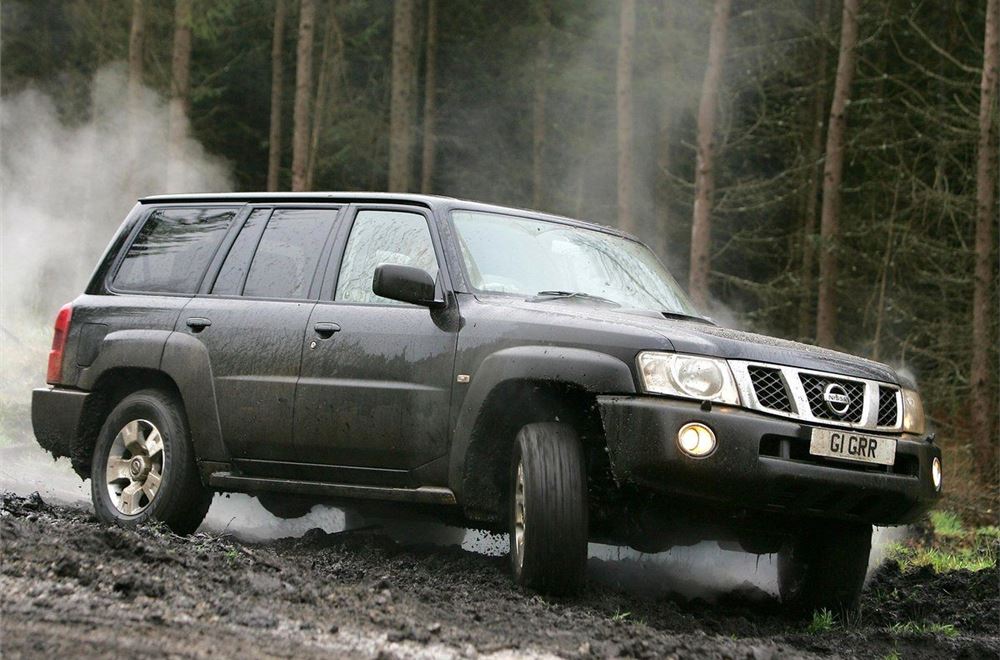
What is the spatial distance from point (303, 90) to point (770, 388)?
60.7ft

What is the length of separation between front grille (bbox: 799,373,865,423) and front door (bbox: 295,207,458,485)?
160 centimetres

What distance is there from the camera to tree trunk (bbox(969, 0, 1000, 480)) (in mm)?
15250

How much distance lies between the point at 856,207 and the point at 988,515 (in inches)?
592

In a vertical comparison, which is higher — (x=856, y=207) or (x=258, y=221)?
(x=856, y=207)

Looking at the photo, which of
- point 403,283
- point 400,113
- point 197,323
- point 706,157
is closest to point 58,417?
point 197,323

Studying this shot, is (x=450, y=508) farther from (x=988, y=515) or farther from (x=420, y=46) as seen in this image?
(x=420, y=46)

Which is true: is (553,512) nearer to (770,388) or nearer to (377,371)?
(770,388)

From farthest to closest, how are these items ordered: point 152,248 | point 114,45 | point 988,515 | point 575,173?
point 575,173, point 114,45, point 988,515, point 152,248

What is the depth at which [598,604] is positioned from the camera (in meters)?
5.27

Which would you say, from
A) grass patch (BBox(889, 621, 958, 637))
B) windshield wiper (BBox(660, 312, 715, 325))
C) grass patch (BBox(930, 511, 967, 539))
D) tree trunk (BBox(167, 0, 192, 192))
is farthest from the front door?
tree trunk (BBox(167, 0, 192, 192))

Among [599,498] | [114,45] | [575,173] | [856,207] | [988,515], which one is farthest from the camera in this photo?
[575,173]

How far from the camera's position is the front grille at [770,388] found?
5.00 meters

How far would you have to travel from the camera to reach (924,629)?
18.8 ft

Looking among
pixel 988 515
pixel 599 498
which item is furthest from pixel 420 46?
pixel 599 498
